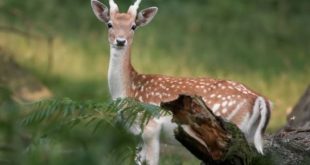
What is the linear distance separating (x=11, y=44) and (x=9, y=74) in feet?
11.1

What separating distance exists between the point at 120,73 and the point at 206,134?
3.24 metres

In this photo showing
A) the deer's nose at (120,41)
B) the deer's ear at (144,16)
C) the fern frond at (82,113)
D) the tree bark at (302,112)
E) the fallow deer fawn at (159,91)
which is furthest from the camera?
the tree bark at (302,112)

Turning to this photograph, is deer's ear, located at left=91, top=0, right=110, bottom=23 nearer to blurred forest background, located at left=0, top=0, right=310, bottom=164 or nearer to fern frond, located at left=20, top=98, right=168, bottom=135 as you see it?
fern frond, located at left=20, top=98, right=168, bottom=135

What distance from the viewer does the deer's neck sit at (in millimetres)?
7309

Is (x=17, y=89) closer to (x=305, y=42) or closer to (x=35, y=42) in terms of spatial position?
(x=35, y=42)

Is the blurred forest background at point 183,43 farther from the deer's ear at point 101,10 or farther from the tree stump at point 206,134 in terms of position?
the tree stump at point 206,134

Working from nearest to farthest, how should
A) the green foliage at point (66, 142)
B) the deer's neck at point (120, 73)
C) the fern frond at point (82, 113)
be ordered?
the green foliage at point (66, 142) → the fern frond at point (82, 113) → the deer's neck at point (120, 73)

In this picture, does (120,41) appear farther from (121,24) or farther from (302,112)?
(302,112)

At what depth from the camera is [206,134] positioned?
416 centimetres

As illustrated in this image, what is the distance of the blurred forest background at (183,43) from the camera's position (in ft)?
44.4

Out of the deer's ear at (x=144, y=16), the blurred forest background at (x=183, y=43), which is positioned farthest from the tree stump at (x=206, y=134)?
the blurred forest background at (x=183, y=43)

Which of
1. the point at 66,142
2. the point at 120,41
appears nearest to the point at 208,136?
the point at 66,142

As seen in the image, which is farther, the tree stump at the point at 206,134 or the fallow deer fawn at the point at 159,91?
the fallow deer fawn at the point at 159,91

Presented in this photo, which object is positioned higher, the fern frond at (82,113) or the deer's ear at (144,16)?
the fern frond at (82,113)
